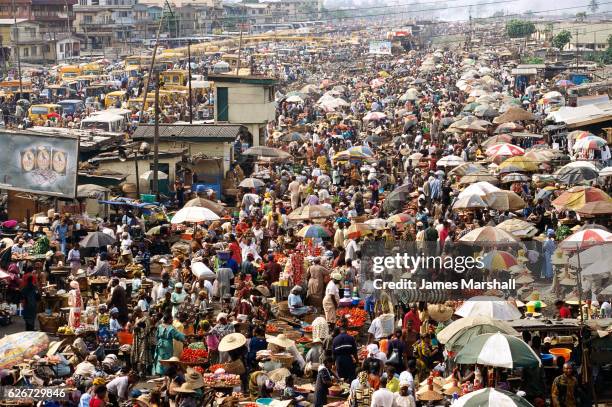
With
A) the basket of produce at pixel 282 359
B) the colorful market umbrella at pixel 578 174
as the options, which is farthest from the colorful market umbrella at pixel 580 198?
the basket of produce at pixel 282 359

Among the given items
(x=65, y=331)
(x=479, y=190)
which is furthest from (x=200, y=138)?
(x=65, y=331)

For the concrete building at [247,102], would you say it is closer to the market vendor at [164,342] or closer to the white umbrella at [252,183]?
the white umbrella at [252,183]

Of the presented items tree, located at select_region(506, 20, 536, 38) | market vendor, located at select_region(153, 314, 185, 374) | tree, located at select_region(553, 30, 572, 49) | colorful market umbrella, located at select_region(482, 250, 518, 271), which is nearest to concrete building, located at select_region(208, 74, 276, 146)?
colorful market umbrella, located at select_region(482, 250, 518, 271)

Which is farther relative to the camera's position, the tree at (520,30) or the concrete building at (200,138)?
the tree at (520,30)

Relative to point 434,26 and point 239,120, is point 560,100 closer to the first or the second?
point 239,120

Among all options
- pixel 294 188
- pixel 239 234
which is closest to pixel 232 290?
pixel 239 234

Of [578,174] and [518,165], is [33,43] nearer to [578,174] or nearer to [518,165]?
[518,165]

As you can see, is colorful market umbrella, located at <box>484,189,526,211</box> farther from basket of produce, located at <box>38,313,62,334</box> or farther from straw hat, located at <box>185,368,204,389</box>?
straw hat, located at <box>185,368,204,389</box>
